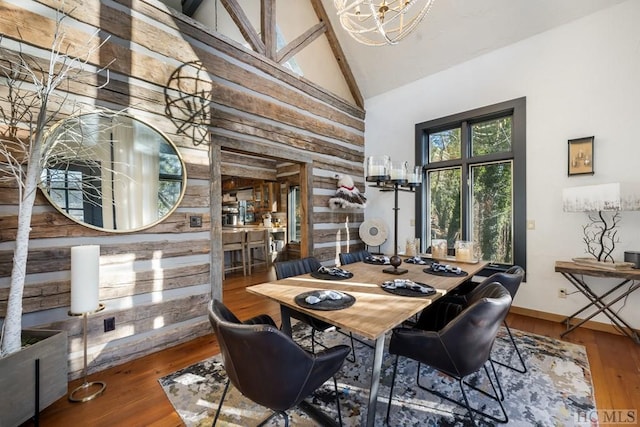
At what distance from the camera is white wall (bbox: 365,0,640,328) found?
9.07 feet

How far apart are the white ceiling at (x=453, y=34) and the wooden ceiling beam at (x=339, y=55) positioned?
0.07 metres

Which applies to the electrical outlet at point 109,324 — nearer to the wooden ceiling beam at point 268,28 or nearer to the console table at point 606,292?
the wooden ceiling beam at point 268,28

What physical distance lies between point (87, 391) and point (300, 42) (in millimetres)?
4713

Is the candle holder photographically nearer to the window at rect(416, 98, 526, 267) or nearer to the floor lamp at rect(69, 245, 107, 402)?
the floor lamp at rect(69, 245, 107, 402)

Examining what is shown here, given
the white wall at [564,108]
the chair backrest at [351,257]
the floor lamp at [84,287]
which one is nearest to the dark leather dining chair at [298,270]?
the chair backrest at [351,257]

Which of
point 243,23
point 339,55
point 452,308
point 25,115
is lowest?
point 452,308

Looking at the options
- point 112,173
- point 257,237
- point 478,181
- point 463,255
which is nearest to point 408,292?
point 463,255

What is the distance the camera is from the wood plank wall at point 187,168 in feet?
6.47

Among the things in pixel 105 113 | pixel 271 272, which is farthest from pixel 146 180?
pixel 271 272

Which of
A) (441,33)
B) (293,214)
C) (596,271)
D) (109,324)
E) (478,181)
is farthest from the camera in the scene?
(293,214)

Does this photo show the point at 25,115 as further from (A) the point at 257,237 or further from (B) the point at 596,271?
(B) the point at 596,271

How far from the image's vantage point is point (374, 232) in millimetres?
4734

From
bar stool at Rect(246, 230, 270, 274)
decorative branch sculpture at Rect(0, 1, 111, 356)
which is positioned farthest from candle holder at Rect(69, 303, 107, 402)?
bar stool at Rect(246, 230, 270, 274)

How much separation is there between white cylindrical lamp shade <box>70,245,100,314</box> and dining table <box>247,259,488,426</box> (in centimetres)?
116
